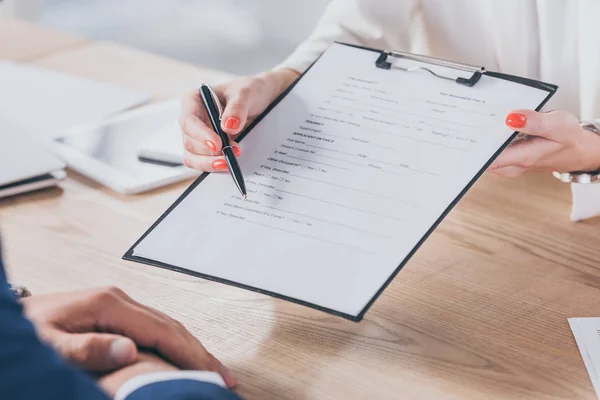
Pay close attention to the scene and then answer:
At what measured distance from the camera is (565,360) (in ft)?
2.68

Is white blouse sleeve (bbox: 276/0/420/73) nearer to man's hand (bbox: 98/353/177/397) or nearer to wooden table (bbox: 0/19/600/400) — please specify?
wooden table (bbox: 0/19/600/400)

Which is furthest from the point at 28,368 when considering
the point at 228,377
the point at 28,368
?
the point at 228,377

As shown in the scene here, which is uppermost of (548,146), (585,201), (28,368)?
(28,368)

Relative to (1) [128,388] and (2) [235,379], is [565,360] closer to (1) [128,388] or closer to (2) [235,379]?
(2) [235,379]

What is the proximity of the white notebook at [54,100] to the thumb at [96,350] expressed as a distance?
71 centimetres

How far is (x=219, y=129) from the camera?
102 cm

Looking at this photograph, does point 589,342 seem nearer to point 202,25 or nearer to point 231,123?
point 231,123

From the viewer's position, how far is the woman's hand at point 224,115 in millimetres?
990

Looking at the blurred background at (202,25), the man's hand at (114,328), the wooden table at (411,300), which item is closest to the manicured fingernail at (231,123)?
the wooden table at (411,300)

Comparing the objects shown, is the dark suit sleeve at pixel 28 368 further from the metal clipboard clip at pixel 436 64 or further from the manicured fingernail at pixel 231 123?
the metal clipboard clip at pixel 436 64

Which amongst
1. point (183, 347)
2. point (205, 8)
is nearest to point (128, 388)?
point (183, 347)

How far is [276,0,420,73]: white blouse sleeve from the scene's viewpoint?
50.6 inches

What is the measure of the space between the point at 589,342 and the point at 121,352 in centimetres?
47

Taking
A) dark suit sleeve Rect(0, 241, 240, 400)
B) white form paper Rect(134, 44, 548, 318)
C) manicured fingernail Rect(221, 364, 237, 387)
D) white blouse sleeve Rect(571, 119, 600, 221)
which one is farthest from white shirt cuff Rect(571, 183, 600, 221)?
dark suit sleeve Rect(0, 241, 240, 400)
